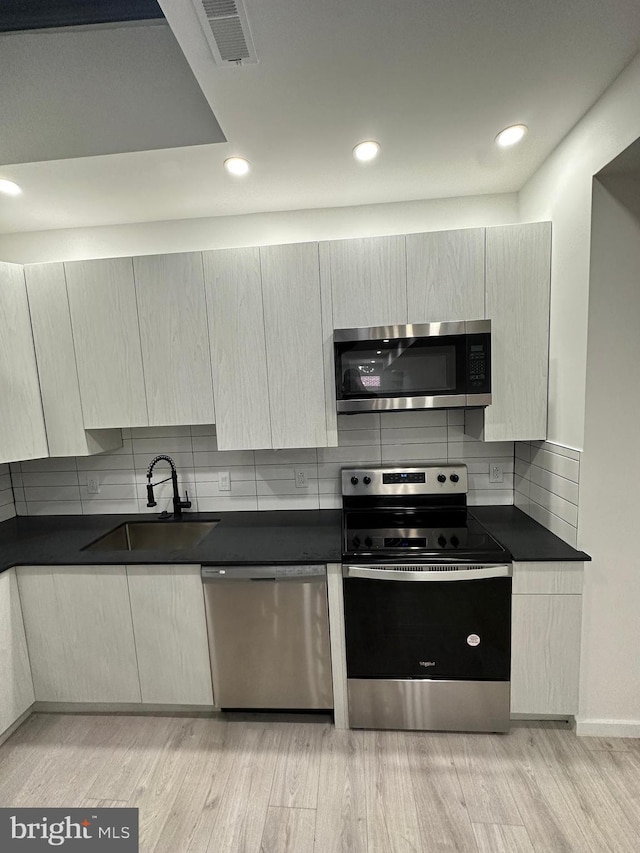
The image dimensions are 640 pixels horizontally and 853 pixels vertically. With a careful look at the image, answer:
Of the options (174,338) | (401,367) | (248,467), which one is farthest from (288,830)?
(174,338)

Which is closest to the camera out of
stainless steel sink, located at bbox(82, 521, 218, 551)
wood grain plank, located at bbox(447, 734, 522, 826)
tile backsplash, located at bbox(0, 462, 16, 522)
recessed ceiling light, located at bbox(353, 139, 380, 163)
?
wood grain plank, located at bbox(447, 734, 522, 826)

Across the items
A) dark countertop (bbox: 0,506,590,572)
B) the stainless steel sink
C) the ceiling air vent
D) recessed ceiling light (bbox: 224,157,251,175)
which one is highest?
recessed ceiling light (bbox: 224,157,251,175)

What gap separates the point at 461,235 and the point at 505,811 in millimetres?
2353

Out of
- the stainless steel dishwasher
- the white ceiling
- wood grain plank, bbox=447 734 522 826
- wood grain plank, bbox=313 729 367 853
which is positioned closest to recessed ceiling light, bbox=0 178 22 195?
the white ceiling

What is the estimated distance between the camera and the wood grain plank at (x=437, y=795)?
1.38 metres

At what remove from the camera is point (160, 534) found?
2.40m

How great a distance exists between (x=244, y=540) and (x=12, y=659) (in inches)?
48.2

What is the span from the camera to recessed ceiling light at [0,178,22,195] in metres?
1.77

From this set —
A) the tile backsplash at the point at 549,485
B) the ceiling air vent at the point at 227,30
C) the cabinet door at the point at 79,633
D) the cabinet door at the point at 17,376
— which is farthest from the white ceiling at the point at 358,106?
the cabinet door at the point at 79,633

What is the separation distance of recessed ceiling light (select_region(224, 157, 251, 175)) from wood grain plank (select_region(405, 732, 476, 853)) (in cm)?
267

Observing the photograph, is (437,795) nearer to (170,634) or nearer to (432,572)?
(432,572)

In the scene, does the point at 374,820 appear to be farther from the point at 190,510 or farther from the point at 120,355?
the point at 120,355

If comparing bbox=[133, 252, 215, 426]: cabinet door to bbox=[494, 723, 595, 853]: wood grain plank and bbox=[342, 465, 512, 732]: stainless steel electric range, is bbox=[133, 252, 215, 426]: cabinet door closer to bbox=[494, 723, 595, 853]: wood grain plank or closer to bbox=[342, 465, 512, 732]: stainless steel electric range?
bbox=[342, 465, 512, 732]: stainless steel electric range

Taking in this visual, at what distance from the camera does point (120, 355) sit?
205 centimetres
